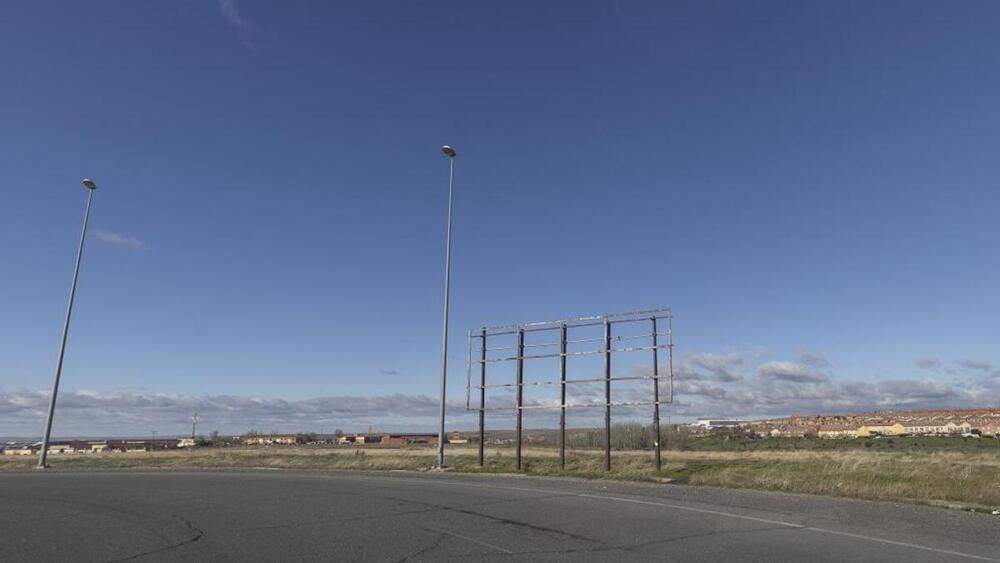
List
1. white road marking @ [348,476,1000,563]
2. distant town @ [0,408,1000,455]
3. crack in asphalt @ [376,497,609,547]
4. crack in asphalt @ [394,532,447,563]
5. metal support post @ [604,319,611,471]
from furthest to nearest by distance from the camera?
distant town @ [0,408,1000,455] → metal support post @ [604,319,611,471] → crack in asphalt @ [376,497,609,547] → white road marking @ [348,476,1000,563] → crack in asphalt @ [394,532,447,563]

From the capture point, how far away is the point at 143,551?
30.5ft

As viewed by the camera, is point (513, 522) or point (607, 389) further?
point (607, 389)

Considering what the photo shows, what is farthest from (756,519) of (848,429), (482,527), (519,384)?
(848,429)

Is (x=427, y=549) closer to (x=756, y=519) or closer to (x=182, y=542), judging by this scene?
(x=182, y=542)

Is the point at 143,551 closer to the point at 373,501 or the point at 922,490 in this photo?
the point at 373,501

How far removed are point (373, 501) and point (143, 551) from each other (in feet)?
19.1

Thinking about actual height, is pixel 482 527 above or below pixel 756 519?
below

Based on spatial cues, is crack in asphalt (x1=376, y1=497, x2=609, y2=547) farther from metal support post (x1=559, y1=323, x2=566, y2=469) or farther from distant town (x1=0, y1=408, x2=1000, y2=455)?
distant town (x1=0, y1=408, x2=1000, y2=455)

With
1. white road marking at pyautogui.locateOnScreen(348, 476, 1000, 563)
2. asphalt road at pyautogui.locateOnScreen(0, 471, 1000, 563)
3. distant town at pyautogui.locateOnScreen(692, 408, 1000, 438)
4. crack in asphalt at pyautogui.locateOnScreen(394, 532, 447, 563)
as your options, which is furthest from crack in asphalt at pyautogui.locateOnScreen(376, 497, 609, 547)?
distant town at pyautogui.locateOnScreen(692, 408, 1000, 438)

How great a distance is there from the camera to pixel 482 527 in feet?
35.6

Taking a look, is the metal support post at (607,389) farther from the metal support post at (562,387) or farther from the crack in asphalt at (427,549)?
the crack in asphalt at (427,549)

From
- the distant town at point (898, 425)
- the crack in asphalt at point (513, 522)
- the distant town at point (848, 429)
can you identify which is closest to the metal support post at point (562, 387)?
the crack in asphalt at point (513, 522)

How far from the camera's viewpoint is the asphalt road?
8930 millimetres

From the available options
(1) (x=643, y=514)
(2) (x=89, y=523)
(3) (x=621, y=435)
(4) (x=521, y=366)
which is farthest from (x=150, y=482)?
(3) (x=621, y=435)
